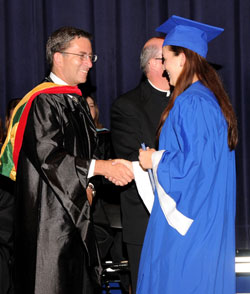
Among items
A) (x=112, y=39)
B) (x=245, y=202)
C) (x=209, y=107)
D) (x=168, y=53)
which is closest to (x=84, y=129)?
(x=168, y=53)

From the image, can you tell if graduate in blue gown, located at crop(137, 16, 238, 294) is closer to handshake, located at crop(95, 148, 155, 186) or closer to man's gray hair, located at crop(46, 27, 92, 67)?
handshake, located at crop(95, 148, 155, 186)

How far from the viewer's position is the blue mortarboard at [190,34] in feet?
A: 8.95

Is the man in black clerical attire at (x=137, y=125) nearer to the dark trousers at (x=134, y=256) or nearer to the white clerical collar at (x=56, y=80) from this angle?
the dark trousers at (x=134, y=256)

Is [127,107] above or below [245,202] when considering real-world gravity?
above

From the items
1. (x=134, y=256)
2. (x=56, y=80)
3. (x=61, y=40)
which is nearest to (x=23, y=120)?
(x=56, y=80)

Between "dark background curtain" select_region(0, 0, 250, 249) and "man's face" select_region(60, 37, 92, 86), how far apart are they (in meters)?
1.71

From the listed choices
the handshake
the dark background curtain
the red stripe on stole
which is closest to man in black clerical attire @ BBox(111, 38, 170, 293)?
the handshake

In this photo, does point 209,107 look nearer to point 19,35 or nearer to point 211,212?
point 211,212

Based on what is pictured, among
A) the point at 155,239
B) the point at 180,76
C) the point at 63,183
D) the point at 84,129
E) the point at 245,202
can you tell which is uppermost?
the point at 180,76

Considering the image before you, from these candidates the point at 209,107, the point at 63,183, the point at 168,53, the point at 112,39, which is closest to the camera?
the point at 209,107

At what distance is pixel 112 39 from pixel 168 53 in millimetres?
2430

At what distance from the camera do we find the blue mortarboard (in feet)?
8.95

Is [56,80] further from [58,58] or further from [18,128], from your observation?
[18,128]

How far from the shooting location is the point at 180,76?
268cm
